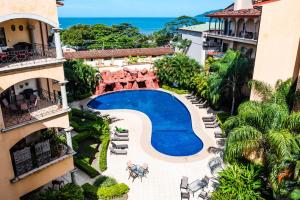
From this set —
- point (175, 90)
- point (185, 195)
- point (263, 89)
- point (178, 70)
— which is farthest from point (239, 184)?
point (175, 90)

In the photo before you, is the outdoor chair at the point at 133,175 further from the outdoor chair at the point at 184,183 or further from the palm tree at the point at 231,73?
the palm tree at the point at 231,73

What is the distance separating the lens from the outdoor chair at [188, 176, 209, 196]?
2026cm

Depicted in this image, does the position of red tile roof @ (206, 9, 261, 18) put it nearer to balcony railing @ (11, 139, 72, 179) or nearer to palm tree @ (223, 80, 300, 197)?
palm tree @ (223, 80, 300, 197)

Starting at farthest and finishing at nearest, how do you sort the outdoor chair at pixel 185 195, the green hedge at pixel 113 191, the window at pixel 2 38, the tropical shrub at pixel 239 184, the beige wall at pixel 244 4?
the beige wall at pixel 244 4 → the outdoor chair at pixel 185 195 → the green hedge at pixel 113 191 → the tropical shrub at pixel 239 184 → the window at pixel 2 38

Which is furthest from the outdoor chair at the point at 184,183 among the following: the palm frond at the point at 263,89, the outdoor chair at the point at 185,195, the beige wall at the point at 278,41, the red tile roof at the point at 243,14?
the red tile roof at the point at 243,14

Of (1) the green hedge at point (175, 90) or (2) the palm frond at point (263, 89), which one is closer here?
(2) the palm frond at point (263, 89)

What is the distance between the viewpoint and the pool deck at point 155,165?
68.0 feet

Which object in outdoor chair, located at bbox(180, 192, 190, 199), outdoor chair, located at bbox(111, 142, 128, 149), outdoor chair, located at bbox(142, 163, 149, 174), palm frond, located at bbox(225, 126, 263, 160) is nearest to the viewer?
palm frond, located at bbox(225, 126, 263, 160)

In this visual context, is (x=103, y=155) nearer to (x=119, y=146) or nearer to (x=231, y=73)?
(x=119, y=146)

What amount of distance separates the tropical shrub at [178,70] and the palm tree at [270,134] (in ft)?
82.5

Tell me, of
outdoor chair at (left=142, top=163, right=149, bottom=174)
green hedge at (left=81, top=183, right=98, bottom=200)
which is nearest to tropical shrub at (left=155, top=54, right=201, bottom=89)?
outdoor chair at (left=142, top=163, right=149, bottom=174)

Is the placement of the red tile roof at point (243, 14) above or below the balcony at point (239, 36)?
above

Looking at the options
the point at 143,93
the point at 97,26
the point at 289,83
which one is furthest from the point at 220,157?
the point at 97,26

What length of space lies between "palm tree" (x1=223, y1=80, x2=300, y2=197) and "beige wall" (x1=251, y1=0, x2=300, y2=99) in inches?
71.3
